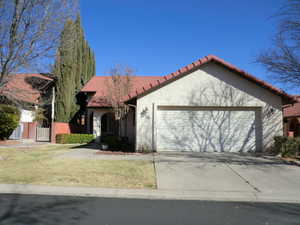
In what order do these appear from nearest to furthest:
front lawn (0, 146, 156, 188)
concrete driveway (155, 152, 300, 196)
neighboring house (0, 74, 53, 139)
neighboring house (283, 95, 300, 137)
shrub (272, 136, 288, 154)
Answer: concrete driveway (155, 152, 300, 196), front lawn (0, 146, 156, 188), shrub (272, 136, 288, 154), neighboring house (0, 74, 53, 139), neighboring house (283, 95, 300, 137)

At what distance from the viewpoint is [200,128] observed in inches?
454

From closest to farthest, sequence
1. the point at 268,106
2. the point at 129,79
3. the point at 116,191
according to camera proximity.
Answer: the point at 116,191 < the point at 268,106 < the point at 129,79

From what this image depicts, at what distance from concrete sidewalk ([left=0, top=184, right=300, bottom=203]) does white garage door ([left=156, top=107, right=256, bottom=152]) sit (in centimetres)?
610

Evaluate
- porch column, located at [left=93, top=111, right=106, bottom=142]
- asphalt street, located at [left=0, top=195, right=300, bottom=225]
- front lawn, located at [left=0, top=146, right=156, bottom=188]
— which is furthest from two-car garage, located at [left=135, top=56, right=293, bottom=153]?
porch column, located at [left=93, top=111, right=106, bottom=142]

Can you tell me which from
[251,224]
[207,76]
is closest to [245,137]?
[207,76]

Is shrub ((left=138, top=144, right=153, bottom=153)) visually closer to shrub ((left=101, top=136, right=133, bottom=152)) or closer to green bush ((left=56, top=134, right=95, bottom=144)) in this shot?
shrub ((left=101, top=136, right=133, bottom=152))

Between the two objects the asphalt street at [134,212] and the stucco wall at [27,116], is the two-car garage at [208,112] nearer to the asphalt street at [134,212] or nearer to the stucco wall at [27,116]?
the asphalt street at [134,212]

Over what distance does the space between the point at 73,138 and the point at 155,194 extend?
13771mm

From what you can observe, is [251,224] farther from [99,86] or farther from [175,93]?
[99,86]

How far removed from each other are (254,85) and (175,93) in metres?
4.47

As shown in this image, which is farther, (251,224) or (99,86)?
(99,86)

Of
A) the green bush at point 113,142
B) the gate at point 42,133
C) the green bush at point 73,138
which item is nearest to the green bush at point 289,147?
the green bush at point 113,142

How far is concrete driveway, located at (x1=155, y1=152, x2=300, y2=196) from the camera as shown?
5770mm

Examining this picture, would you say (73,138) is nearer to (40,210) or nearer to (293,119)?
(40,210)
